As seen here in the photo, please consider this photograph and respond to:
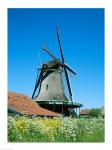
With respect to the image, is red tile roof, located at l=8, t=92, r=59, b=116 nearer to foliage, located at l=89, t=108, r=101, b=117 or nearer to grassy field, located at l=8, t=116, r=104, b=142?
grassy field, located at l=8, t=116, r=104, b=142

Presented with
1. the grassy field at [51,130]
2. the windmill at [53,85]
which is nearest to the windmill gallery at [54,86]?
the windmill at [53,85]

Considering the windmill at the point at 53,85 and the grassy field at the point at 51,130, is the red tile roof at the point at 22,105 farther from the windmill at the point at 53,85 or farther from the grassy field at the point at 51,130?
the windmill at the point at 53,85

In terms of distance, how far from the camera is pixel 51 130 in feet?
37.1

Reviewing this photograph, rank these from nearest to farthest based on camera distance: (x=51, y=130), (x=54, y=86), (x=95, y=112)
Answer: (x=51, y=130) → (x=95, y=112) → (x=54, y=86)

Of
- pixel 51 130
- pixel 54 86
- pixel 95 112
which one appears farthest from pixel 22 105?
pixel 54 86

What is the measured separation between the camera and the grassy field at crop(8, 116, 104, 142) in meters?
10.9

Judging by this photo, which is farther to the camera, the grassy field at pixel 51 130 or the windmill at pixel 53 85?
the windmill at pixel 53 85

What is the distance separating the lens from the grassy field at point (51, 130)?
1094cm

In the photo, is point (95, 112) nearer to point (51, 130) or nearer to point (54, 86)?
point (51, 130)

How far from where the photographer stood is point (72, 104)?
15.4m
